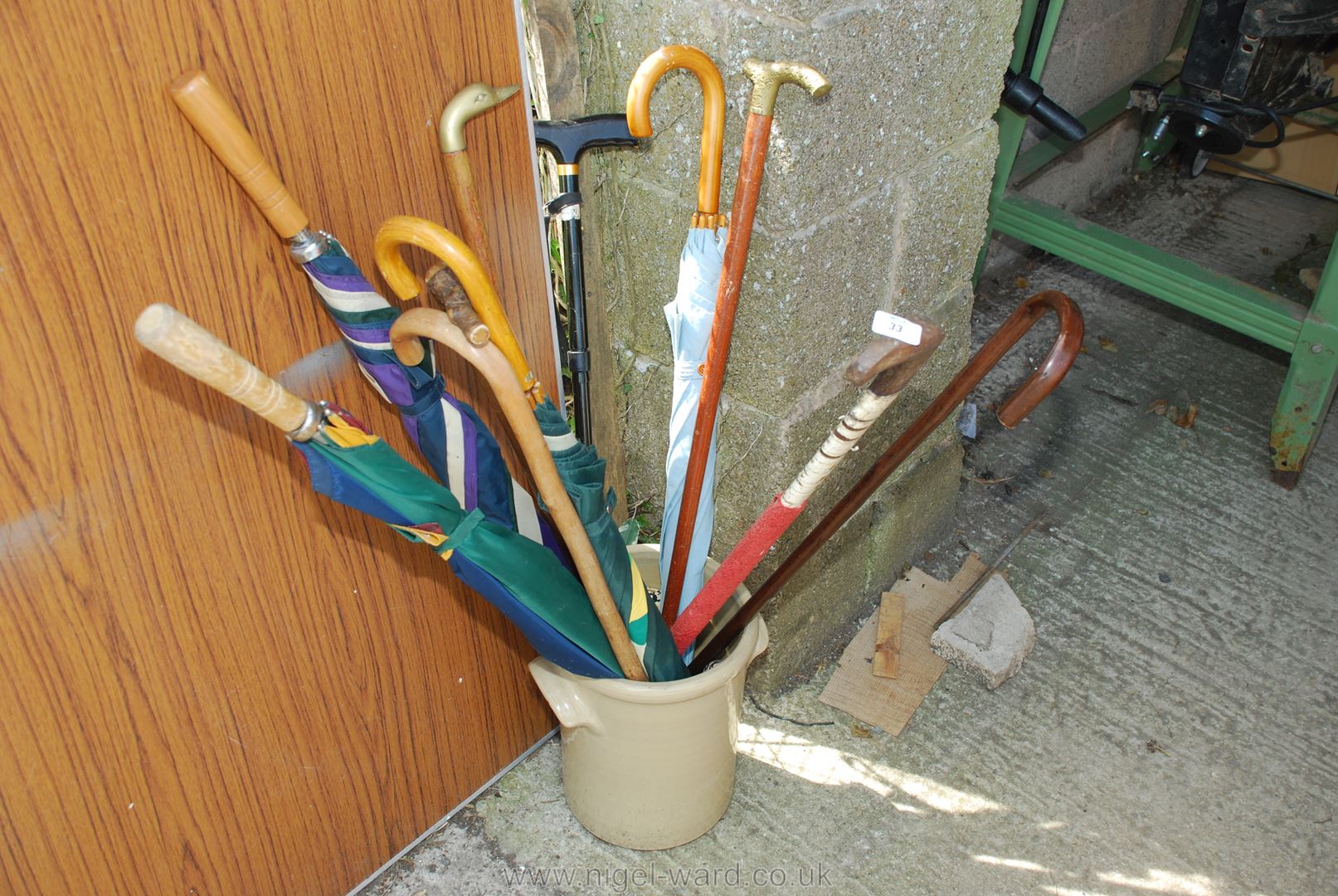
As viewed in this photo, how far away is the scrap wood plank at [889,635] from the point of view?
1.88 metres

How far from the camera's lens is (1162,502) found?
2248 millimetres

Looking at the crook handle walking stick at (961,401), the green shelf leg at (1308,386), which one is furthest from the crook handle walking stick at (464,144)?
the green shelf leg at (1308,386)

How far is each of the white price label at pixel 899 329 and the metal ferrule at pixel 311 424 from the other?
21.9 inches

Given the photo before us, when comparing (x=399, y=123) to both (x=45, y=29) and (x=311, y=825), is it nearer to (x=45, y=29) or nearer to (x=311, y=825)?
(x=45, y=29)

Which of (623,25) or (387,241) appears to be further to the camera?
(623,25)

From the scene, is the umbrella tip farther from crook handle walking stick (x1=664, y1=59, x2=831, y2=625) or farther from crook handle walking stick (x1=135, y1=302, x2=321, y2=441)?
crook handle walking stick (x1=664, y1=59, x2=831, y2=625)

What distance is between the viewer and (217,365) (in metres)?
0.88

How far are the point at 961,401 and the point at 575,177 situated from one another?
1.86 feet

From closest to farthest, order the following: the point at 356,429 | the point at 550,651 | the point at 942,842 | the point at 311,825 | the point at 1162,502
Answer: the point at 356,429, the point at 550,651, the point at 311,825, the point at 942,842, the point at 1162,502

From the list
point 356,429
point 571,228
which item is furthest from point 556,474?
point 571,228

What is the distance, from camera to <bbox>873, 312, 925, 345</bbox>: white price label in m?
1.09

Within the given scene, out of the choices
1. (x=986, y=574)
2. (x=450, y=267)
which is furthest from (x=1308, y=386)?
(x=450, y=267)

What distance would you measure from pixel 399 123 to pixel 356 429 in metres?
0.34

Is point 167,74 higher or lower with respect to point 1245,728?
higher
